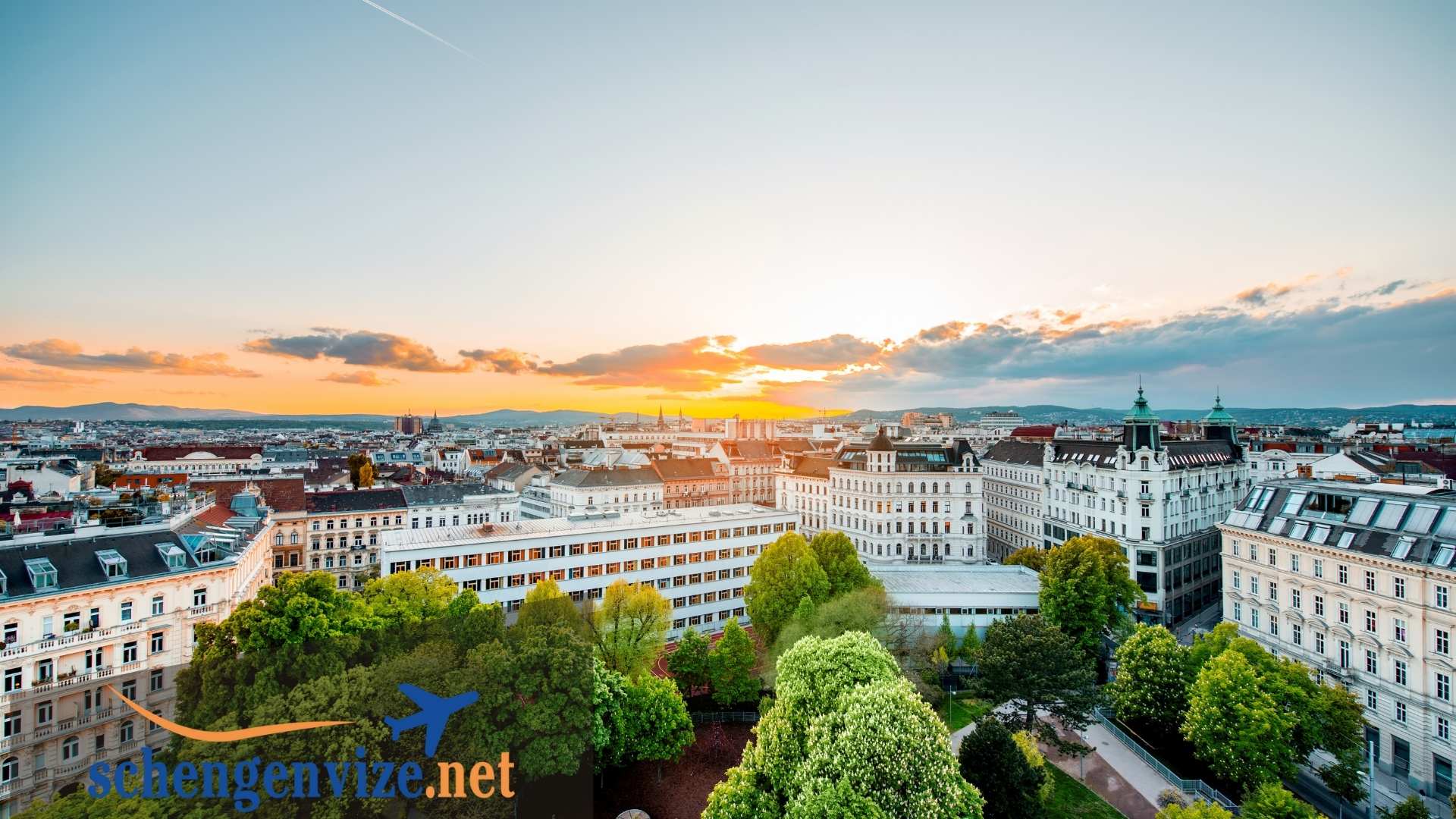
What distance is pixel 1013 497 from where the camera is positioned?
10394 centimetres

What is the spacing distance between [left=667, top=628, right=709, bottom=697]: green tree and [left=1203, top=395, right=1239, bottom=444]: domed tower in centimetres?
8909

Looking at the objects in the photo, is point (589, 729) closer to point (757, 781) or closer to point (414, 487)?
point (757, 781)

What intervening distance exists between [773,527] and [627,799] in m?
39.8

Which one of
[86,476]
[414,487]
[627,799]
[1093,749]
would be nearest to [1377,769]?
[1093,749]

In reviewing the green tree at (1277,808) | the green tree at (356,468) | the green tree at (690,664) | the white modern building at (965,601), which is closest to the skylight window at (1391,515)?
the green tree at (1277,808)

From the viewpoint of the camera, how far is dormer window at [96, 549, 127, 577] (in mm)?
40781

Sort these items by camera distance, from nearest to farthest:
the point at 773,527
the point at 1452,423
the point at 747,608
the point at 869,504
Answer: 1. the point at 747,608
2. the point at 773,527
3. the point at 869,504
4. the point at 1452,423

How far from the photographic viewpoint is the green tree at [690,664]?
169ft

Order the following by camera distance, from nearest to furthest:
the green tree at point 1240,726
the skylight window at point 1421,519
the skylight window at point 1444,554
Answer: the green tree at point 1240,726 < the skylight window at point 1444,554 < the skylight window at point 1421,519

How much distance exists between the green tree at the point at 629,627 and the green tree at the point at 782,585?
27.4ft

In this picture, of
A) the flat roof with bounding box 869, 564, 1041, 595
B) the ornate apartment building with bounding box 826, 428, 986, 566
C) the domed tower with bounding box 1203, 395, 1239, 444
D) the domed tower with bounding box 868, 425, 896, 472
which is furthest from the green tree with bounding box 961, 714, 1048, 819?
the domed tower with bounding box 1203, 395, 1239, 444

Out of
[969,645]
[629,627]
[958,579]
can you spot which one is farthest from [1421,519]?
[629,627]

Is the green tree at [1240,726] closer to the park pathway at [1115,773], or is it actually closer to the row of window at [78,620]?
the park pathway at [1115,773]

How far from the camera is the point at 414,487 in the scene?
9156cm
